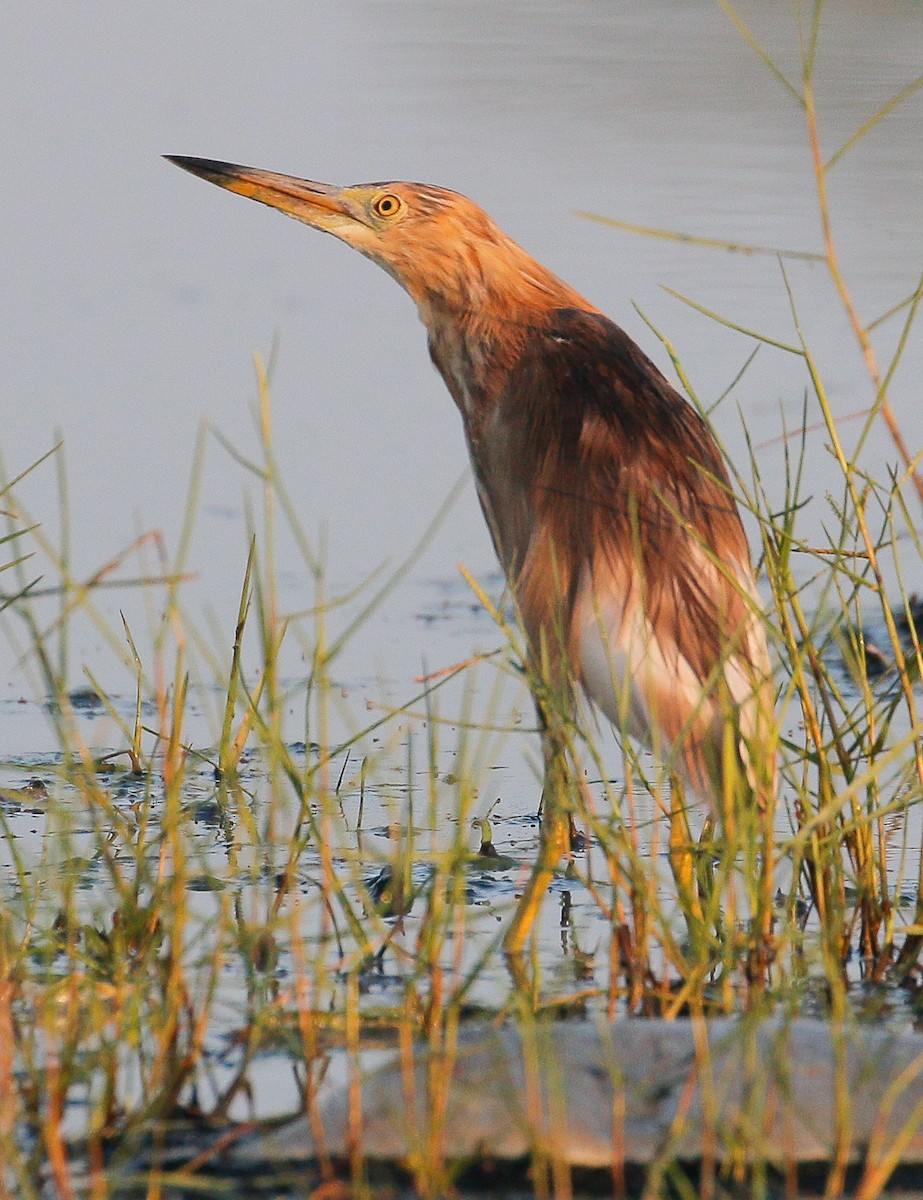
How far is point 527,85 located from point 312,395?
5.12 meters

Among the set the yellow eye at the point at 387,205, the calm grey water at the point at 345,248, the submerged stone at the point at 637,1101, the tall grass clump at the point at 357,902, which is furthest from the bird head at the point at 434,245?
the submerged stone at the point at 637,1101

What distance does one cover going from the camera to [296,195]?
3.88 meters

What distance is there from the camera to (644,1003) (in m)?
2.65

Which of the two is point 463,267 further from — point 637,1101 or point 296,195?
point 637,1101

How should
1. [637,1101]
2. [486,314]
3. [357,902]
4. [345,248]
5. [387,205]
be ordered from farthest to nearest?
[345,248]
[387,205]
[486,314]
[357,902]
[637,1101]

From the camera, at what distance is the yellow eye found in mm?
3791

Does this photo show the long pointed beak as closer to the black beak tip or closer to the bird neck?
the black beak tip

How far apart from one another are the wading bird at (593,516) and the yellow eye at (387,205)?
0.11ft

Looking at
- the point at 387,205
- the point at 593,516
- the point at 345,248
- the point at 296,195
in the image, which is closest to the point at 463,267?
the point at 387,205

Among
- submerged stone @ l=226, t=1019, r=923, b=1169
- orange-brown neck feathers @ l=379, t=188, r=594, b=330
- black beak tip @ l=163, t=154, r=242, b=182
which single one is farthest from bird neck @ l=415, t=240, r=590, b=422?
submerged stone @ l=226, t=1019, r=923, b=1169

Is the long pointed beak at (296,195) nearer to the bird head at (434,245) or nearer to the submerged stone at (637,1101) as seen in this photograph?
the bird head at (434,245)

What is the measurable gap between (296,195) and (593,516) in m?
1.05

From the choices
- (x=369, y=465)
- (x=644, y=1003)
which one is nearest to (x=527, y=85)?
(x=369, y=465)

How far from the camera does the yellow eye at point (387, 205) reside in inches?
149
